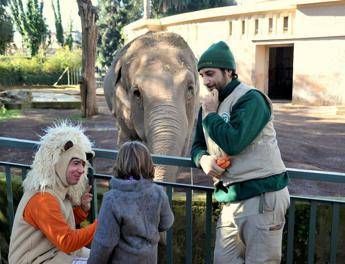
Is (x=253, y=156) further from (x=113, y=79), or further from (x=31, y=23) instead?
(x=31, y=23)

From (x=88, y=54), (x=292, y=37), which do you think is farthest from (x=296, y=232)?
(x=292, y=37)

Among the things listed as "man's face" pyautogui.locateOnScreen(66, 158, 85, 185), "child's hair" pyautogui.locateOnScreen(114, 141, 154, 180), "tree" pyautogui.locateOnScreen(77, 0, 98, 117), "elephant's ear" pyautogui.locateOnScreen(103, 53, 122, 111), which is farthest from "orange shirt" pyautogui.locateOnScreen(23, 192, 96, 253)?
"tree" pyautogui.locateOnScreen(77, 0, 98, 117)

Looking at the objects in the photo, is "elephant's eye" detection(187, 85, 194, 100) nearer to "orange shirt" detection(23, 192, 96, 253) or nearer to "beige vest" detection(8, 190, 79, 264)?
"beige vest" detection(8, 190, 79, 264)

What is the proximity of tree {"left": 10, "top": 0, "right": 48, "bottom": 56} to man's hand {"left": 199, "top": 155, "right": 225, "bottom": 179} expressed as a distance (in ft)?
158

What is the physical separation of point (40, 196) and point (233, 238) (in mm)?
1209

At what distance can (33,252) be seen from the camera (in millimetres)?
3084

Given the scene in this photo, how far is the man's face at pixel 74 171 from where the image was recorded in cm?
308

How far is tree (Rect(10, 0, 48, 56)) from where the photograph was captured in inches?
1922

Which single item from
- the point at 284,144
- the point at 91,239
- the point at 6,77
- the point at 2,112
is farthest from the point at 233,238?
the point at 6,77

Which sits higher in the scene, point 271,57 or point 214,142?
point 271,57

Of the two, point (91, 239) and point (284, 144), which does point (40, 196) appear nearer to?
point (91, 239)

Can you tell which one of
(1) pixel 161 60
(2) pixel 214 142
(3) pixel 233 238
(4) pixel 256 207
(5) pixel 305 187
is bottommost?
(5) pixel 305 187

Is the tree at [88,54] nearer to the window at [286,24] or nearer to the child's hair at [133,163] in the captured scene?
the window at [286,24]

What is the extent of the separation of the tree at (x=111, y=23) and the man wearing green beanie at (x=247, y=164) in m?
50.9
